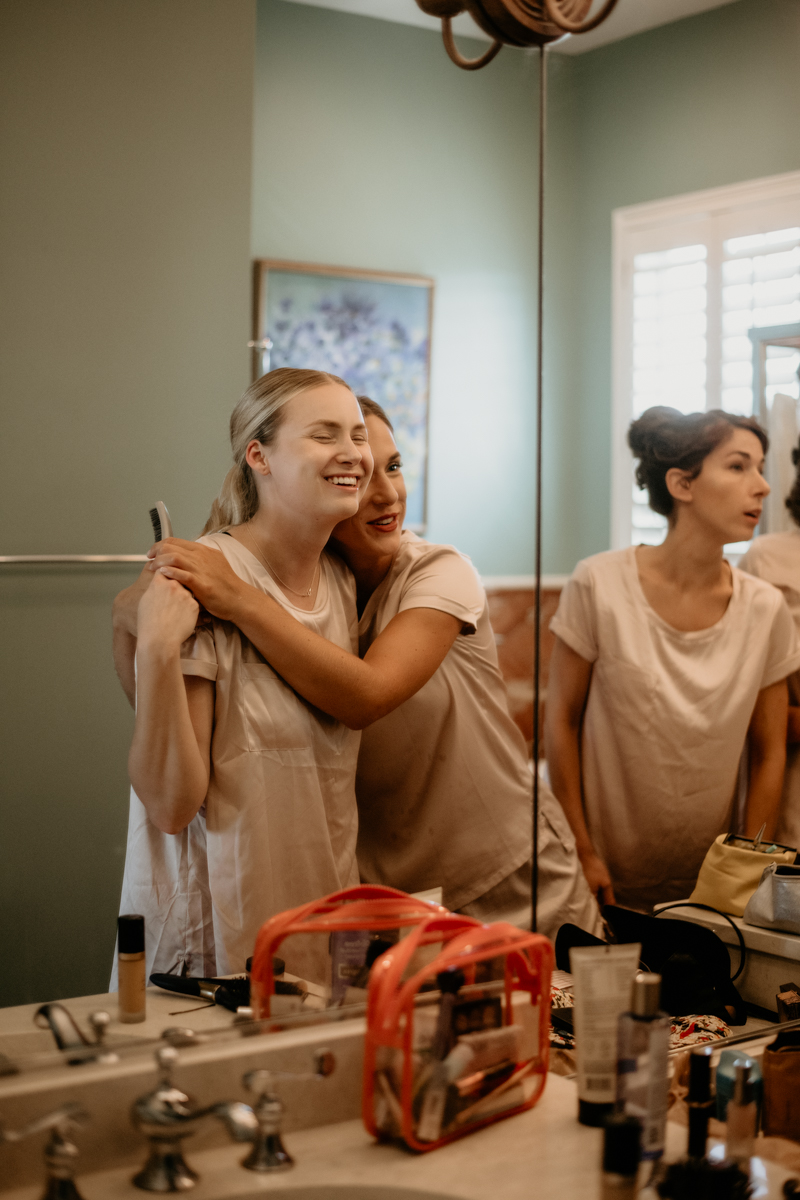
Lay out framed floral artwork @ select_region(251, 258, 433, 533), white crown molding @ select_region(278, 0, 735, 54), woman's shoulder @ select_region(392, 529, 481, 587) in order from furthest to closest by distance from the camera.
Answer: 1. white crown molding @ select_region(278, 0, 735, 54)
2. woman's shoulder @ select_region(392, 529, 481, 587)
3. framed floral artwork @ select_region(251, 258, 433, 533)

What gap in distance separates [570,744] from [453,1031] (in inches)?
23.1

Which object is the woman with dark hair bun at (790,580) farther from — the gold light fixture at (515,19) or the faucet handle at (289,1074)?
the faucet handle at (289,1074)

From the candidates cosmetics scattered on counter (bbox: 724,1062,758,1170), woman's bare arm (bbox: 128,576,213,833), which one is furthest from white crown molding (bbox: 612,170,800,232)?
cosmetics scattered on counter (bbox: 724,1062,758,1170)

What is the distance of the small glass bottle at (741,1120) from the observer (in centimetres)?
101

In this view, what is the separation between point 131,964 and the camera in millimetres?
1093

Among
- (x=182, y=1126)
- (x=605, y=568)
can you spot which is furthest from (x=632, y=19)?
(x=182, y=1126)

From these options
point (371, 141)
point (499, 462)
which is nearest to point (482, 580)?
point (499, 462)

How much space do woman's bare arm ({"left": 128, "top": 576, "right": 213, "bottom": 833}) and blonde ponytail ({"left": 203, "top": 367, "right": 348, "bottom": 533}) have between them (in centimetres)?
11

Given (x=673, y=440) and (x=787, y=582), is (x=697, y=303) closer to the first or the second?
(x=673, y=440)

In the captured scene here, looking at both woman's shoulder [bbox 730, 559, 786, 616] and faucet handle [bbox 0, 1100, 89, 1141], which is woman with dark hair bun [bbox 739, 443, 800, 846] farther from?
faucet handle [bbox 0, 1100, 89, 1141]

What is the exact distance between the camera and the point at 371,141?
1231mm

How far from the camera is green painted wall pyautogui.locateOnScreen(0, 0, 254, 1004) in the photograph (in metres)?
1.03

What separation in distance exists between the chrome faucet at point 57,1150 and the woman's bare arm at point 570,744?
0.81 m

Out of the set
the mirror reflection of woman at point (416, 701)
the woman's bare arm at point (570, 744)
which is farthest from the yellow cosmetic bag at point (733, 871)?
the mirror reflection of woman at point (416, 701)
